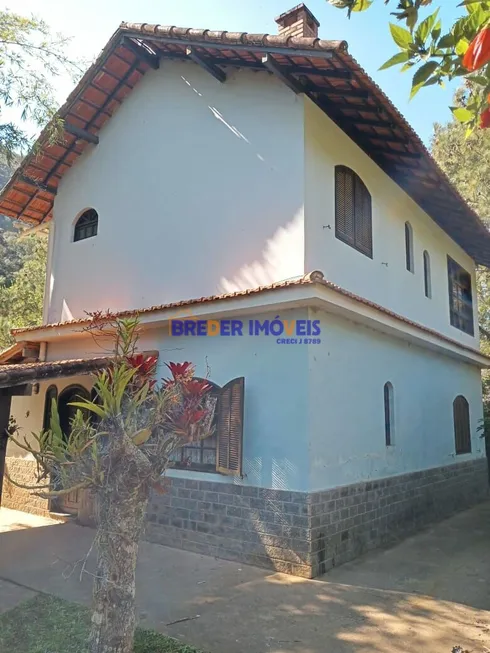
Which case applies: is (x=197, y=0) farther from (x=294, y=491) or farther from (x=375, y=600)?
(x=375, y=600)

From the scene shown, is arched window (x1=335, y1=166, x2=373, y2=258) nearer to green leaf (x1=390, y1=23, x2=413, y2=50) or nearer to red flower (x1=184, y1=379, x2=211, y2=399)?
red flower (x1=184, y1=379, x2=211, y2=399)

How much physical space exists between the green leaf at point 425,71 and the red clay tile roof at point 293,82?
440 centimetres

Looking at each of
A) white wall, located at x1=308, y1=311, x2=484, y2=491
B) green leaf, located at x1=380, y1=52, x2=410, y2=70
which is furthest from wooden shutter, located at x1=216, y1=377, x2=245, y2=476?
green leaf, located at x1=380, y1=52, x2=410, y2=70

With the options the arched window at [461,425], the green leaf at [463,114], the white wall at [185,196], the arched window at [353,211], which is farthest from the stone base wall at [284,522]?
the green leaf at [463,114]

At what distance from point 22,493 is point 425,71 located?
1154cm

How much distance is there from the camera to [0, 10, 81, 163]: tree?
24.8ft

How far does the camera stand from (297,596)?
5922mm

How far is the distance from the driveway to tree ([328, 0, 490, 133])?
4673mm

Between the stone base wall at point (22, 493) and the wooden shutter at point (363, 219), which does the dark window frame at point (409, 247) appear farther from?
the stone base wall at point (22, 493)

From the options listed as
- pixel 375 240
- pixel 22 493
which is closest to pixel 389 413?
pixel 375 240

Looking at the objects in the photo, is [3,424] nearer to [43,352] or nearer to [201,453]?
[201,453]

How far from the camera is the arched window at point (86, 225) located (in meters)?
10.9

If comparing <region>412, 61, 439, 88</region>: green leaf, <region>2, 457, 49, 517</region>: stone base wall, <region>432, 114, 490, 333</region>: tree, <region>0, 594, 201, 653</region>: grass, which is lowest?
<region>0, 594, 201, 653</region>: grass

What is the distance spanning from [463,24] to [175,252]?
279 inches
